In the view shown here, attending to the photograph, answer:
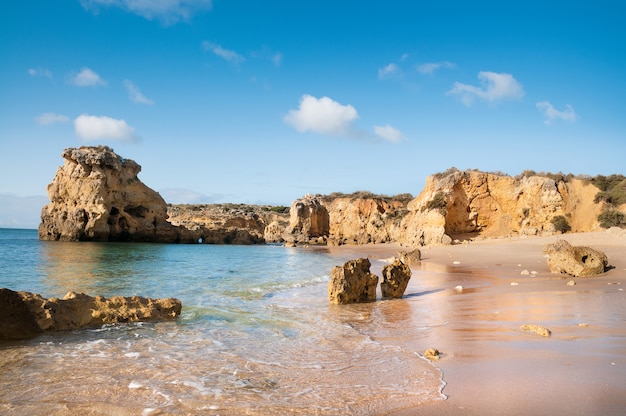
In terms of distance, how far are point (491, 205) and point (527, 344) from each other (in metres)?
33.4

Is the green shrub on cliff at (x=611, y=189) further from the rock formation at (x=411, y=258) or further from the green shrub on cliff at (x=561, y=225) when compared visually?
the rock formation at (x=411, y=258)

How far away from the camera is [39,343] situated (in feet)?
18.9

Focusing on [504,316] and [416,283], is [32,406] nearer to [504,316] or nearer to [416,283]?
[504,316]

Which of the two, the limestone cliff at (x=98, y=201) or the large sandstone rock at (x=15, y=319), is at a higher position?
the limestone cliff at (x=98, y=201)

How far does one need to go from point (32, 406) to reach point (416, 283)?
12221 millimetres

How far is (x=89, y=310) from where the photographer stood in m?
7.02

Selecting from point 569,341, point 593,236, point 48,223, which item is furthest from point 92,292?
point 48,223

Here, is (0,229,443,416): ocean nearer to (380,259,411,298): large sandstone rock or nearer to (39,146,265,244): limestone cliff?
(380,259,411,298): large sandstone rock

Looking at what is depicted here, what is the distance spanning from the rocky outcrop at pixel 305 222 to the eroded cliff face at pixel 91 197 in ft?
72.5

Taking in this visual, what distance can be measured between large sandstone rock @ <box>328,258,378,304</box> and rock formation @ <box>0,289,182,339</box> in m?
3.76

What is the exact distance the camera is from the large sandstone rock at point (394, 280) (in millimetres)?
10938

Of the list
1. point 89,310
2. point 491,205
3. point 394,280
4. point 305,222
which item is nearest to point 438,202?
point 491,205

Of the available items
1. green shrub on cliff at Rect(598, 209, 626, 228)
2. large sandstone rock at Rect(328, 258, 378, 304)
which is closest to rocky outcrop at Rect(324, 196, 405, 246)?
green shrub on cliff at Rect(598, 209, 626, 228)

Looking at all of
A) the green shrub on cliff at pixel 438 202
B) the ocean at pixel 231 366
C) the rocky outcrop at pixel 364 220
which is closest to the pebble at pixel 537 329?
the ocean at pixel 231 366
